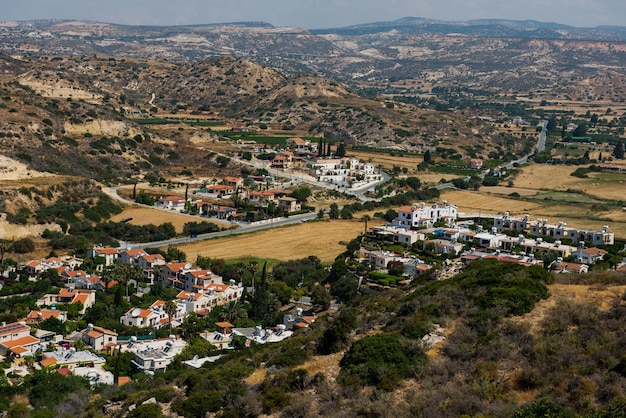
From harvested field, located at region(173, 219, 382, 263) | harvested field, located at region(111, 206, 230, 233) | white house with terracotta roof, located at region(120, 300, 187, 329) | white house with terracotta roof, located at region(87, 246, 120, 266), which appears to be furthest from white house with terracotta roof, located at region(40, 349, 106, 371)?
harvested field, located at region(111, 206, 230, 233)

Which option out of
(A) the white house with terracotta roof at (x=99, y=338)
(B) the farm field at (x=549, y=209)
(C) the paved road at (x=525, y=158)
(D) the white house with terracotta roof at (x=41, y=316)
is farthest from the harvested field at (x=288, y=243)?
(C) the paved road at (x=525, y=158)

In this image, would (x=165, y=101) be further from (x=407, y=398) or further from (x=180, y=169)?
(x=407, y=398)

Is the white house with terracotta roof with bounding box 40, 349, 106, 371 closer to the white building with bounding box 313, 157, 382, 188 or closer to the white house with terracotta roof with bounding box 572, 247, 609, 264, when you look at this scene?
the white house with terracotta roof with bounding box 572, 247, 609, 264

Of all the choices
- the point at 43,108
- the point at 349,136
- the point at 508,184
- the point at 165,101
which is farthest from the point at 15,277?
the point at 165,101

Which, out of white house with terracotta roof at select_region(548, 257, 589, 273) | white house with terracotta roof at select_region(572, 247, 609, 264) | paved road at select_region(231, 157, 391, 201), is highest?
white house with terracotta roof at select_region(548, 257, 589, 273)

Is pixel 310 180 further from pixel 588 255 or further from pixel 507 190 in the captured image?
pixel 588 255

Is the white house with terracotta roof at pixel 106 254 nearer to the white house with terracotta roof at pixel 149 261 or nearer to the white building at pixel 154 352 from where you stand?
the white house with terracotta roof at pixel 149 261
